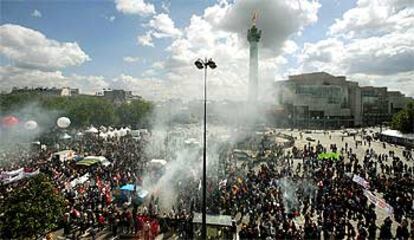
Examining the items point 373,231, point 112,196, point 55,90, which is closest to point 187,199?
point 112,196

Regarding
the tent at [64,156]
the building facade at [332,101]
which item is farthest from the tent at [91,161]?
the building facade at [332,101]

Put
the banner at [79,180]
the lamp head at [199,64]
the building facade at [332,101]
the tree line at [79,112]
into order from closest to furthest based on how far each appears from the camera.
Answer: the lamp head at [199,64]
the banner at [79,180]
the tree line at [79,112]
the building facade at [332,101]

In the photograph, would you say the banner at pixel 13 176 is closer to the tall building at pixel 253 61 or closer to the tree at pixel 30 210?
the tree at pixel 30 210

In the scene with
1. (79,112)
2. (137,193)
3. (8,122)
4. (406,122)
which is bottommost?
(137,193)

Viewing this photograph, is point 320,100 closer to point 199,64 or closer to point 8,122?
point 8,122

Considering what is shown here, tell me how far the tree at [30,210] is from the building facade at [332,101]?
82664 mm

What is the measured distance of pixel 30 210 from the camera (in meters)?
11.5

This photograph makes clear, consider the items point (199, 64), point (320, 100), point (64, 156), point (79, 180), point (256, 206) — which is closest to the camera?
point (199, 64)

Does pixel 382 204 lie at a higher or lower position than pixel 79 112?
lower

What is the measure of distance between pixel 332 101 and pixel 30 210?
9807 cm

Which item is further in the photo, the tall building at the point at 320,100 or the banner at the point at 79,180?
the tall building at the point at 320,100

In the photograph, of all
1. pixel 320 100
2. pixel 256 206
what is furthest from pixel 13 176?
pixel 320 100

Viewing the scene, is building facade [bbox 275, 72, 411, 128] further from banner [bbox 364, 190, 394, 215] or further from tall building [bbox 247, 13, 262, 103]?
banner [bbox 364, 190, 394, 215]

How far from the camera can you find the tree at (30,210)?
36.4 ft
